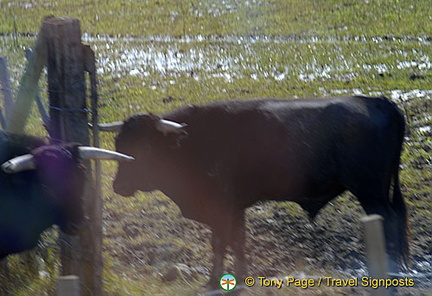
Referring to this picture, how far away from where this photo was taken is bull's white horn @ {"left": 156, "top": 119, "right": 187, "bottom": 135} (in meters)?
7.55

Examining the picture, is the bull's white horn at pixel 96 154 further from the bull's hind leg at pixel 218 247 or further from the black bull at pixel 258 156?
the bull's hind leg at pixel 218 247

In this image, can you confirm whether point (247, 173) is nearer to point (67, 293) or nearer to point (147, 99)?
point (67, 293)

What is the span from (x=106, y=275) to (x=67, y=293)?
309 cm

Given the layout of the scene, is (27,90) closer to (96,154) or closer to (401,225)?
(96,154)

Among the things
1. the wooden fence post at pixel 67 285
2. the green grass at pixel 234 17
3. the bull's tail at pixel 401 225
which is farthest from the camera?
the green grass at pixel 234 17

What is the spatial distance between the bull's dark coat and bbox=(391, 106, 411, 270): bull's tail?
2912 mm

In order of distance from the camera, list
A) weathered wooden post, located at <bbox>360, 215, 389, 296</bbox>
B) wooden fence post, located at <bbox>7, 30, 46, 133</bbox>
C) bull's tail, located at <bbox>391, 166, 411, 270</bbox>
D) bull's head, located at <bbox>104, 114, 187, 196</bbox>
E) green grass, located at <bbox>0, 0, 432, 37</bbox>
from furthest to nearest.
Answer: green grass, located at <bbox>0, 0, 432, 37</bbox>, bull's head, located at <bbox>104, 114, 187, 196</bbox>, bull's tail, located at <bbox>391, 166, 411, 270</bbox>, wooden fence post, located at <bbox>7, 30, 46, 133</bbox>, weathered wooden post, located at <bbox>360, 215, 389, 296</bbox>

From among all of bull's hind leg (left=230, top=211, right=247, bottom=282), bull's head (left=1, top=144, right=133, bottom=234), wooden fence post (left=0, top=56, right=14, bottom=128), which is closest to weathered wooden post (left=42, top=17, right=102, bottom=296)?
bull's head (left=1, top=144, right=133, bottom=234)

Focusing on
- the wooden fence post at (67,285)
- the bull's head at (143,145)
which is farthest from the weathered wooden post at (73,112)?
the wooden fence post at (67,285)

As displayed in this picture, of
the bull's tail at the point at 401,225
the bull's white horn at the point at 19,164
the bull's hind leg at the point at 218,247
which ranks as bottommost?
the bull's hind leg at the point at 218,247

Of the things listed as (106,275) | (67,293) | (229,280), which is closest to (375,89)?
(229,280)

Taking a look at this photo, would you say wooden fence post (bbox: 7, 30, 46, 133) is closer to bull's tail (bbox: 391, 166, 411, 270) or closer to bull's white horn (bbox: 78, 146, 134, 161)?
bull's white horn (bbox: 78, 146, 134, 161)

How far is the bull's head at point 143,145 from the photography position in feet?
24.9

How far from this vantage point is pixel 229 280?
24.1ft
